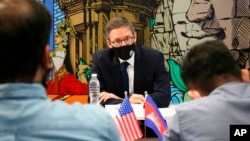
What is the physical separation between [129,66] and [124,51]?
0.16 m

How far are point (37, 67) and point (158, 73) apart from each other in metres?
2.54

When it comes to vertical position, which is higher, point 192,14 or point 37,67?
point 192,14

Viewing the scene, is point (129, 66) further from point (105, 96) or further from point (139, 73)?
point (105, 96)

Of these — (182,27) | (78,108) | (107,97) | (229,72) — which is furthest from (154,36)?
(78,108)

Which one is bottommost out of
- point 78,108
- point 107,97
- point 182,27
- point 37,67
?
point 107,97

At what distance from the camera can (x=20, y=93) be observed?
0.97 metres

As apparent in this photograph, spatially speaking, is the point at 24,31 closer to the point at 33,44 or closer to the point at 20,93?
the point at 33,44

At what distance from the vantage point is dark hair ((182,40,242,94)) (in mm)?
1527

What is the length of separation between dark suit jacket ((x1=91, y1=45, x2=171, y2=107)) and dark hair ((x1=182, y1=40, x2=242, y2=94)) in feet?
5.98

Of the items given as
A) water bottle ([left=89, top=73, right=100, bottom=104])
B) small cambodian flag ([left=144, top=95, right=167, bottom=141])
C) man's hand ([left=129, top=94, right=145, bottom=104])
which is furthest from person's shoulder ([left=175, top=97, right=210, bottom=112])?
water bottle ([left=89, top=73, right=100, bottom=104])

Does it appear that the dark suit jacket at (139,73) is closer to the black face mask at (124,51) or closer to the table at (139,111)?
the black face mask at (124,51)

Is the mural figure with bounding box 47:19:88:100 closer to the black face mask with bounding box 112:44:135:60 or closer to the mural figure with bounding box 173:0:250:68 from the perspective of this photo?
the mural figure with bounding box 173:0:250:68

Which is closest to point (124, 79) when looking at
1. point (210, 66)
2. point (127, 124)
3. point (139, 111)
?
point (139, 111)

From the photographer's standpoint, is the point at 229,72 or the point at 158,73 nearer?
the point at 229,72
